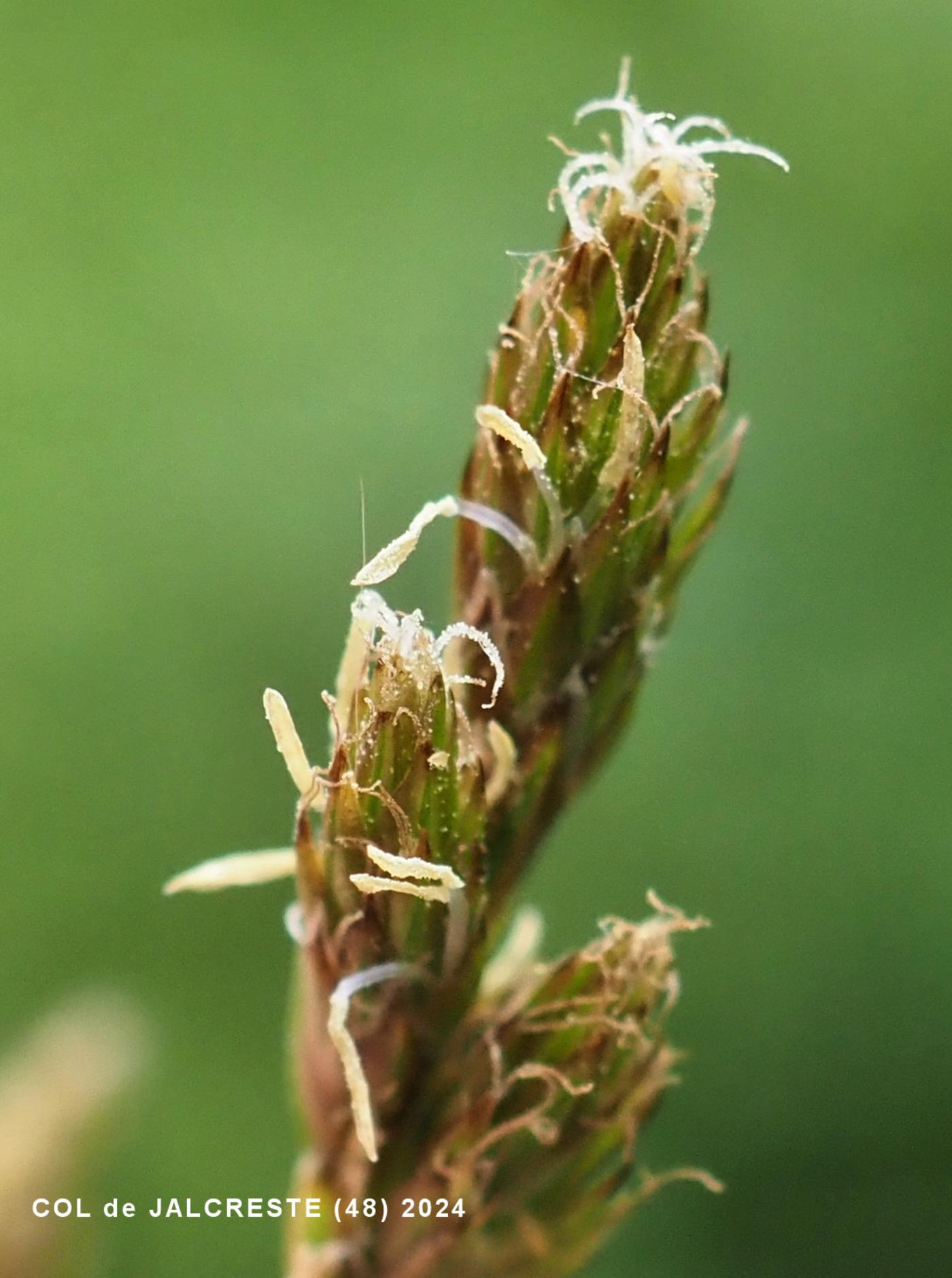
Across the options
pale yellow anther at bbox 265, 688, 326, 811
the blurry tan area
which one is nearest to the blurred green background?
the blurry tan area

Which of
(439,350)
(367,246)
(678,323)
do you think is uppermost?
(367,246)

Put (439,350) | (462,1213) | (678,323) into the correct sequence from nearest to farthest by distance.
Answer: (678,323) → (462,1213) → (439,350)

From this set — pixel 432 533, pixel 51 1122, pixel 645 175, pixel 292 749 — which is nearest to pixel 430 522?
pixel 292 749

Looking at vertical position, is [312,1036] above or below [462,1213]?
above

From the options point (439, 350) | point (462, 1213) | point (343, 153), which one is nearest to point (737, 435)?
point (462, 1213)

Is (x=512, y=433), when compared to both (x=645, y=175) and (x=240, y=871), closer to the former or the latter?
(x=645, y=175)

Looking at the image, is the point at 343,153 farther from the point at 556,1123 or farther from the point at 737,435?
the point at 556,1123
